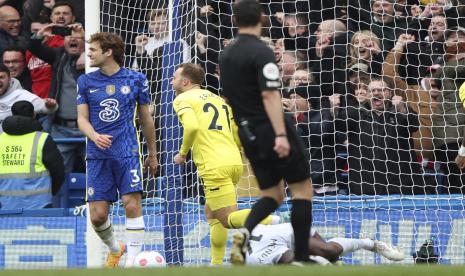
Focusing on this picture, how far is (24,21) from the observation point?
54.7 feet

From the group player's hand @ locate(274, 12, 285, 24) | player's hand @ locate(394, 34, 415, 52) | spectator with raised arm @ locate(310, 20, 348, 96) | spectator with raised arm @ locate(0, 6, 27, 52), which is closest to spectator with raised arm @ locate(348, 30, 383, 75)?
spectator with raised arm @ locate(310, 20, 348, 96)

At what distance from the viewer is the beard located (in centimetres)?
1494

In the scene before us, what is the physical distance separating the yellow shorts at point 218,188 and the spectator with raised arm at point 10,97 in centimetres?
338

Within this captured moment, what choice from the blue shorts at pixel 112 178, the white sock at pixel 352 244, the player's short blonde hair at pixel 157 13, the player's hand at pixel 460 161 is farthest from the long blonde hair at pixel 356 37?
the blue shorts at pixel 112 178

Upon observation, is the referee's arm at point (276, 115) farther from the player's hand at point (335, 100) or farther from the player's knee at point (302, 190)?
the player's hand at point (335, 100)

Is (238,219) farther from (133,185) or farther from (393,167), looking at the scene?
(393,167)

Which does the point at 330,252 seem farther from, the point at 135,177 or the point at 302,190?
the point at 302,190

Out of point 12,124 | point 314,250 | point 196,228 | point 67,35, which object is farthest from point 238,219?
point 67,35

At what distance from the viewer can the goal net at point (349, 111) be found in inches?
559

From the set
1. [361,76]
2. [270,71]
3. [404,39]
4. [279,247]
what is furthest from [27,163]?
[270,71]

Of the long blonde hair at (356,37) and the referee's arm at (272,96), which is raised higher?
the long blonde hair at (356,37)

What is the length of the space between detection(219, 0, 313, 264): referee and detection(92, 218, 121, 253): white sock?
3315 millimetres

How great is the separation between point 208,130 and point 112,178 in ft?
3.31

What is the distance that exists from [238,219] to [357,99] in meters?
2.75
